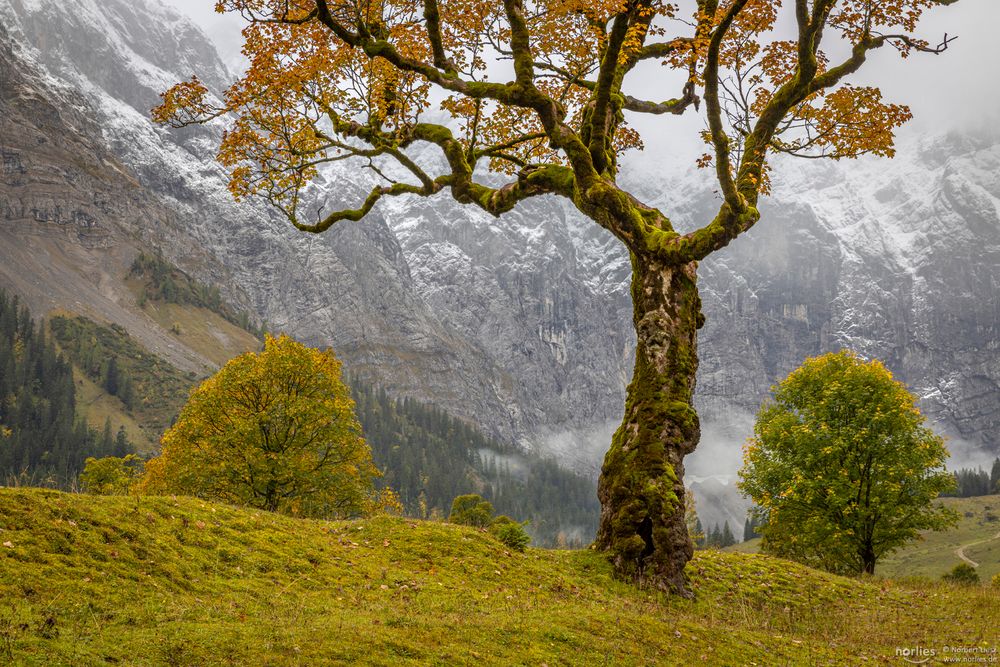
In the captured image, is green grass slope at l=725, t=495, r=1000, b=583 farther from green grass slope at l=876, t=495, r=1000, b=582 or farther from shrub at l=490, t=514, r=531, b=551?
shrub at l=490, t=514, r=531, b=551

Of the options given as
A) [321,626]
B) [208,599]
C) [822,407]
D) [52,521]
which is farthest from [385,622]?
[822,407]

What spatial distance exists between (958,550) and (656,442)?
177 meters

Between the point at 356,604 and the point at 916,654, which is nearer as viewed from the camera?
the point at 356,604

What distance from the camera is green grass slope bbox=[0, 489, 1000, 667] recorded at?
8.45 m

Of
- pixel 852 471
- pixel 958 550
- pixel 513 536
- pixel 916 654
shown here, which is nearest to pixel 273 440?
pixel 513 536

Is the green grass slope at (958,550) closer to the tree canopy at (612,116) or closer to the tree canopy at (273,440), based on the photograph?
the tree canopy at (273,440)

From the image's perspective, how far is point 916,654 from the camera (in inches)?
502

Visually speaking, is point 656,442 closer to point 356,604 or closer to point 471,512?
point 356,604

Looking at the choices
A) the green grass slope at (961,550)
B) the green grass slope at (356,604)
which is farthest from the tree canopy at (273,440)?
the green grass slope at (961,550)

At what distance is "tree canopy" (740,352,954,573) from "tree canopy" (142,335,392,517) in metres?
20.5

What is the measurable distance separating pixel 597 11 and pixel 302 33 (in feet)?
26.4

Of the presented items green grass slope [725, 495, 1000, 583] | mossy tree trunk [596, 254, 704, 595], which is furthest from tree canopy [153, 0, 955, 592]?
green grass slope [725, 495, 1000, 583]

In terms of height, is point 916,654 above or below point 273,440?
below

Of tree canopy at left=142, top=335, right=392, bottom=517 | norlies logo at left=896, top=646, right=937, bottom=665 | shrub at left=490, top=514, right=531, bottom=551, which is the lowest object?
norlies logo at left=896, top=646, right=937, bottom=665
